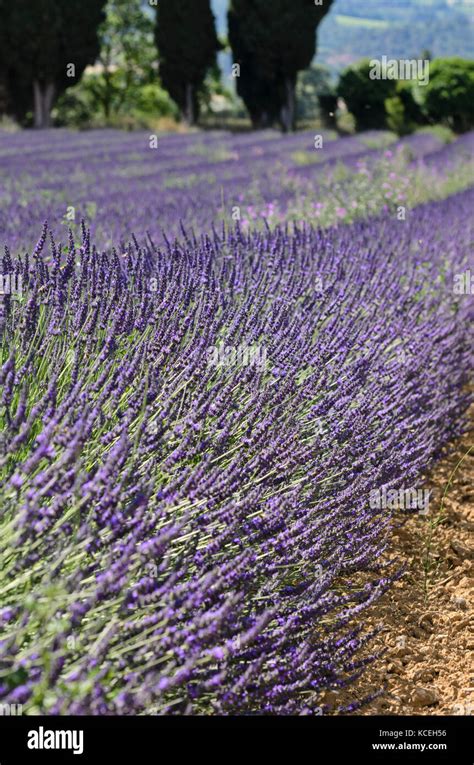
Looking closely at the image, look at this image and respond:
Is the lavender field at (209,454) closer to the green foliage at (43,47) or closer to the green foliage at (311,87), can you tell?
the green foliage at (43,47)

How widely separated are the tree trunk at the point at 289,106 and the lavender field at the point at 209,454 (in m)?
29.5

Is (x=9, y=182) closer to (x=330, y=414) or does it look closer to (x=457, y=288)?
(x=457, y=288)

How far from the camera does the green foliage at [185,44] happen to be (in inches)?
1257

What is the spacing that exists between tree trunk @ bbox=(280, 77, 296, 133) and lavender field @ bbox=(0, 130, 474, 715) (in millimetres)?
29531

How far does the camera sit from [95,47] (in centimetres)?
2961

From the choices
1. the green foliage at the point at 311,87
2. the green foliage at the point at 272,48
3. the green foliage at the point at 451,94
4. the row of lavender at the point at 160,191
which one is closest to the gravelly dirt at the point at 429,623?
the row of lavender at the point at 160,191

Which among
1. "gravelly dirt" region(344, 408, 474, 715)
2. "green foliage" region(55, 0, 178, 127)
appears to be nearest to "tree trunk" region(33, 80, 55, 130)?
"green foliage" region(55, 0, 178, 127)

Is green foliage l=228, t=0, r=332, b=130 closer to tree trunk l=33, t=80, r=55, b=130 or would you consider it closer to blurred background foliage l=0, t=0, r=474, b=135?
blurred background foliage l=0, t=0, r=474, b=135

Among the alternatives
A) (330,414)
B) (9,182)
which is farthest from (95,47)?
(330,414)

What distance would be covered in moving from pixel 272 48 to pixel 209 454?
1242 inches
